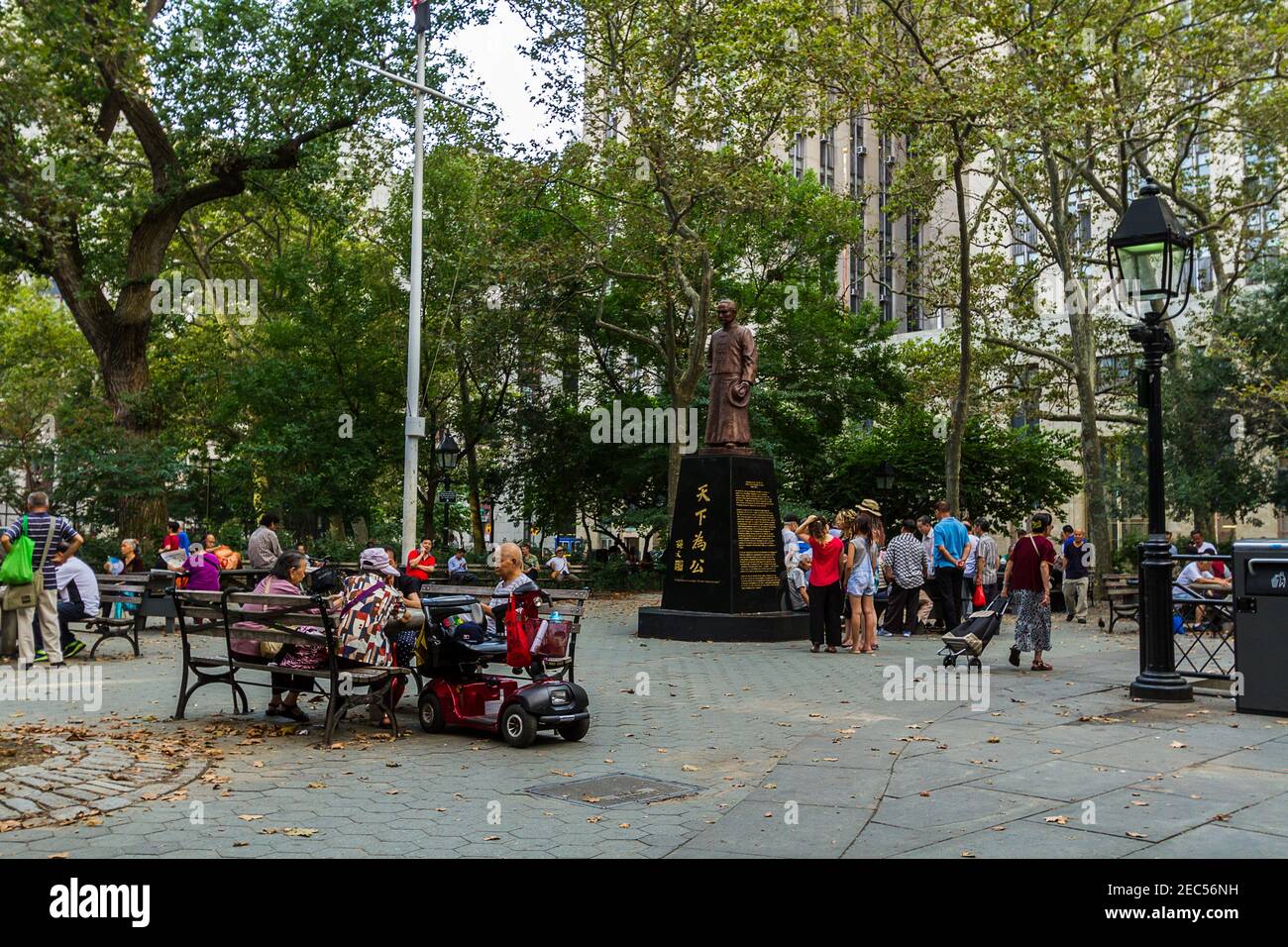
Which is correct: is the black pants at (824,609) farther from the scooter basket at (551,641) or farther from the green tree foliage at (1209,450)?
the green tree foliage at (1209,450)

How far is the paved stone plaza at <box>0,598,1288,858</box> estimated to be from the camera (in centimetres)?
546

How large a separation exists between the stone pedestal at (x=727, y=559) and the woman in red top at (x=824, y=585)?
1455 millimetres

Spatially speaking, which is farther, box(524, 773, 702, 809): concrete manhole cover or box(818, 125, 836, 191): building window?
box(818, 125, 836, 191): building window

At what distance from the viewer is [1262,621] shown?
932 cm

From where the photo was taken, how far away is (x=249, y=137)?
82.2ft

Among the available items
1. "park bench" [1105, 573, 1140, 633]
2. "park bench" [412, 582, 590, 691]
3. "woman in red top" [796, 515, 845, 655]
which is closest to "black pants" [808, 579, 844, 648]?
"woman in red top" [796, 515, 845, 655]

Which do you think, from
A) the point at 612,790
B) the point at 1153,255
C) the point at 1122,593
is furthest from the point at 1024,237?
the point at 612,790

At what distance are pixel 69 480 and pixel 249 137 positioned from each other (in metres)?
8.64

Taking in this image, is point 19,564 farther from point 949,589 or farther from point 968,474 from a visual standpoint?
point 968,474

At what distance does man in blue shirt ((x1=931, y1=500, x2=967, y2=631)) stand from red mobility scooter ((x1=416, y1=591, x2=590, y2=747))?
983 centimetres

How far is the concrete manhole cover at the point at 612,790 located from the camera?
646 cm

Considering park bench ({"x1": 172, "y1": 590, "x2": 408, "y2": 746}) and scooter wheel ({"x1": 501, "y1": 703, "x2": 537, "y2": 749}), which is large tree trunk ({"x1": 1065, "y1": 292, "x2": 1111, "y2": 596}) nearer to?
scooter wheel ({"x1": 501, "y1": 703, "x2": 537, "y2": 749})
